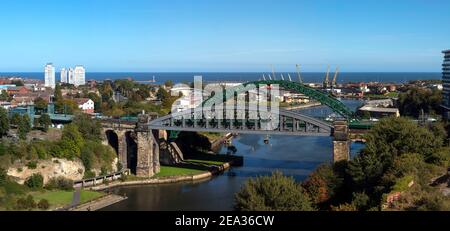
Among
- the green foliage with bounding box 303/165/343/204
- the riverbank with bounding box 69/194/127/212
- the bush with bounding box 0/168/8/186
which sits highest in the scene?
the green foliage with bounding box 303/165/343/204

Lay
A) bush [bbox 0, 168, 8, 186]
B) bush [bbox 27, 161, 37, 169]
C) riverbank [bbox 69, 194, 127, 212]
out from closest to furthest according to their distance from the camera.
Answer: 1. riverbank [bbox 69, 194, 127, 212]
2. bush [bbox 0, 168, 8, 186]
3. bush [bbox 27, 161, 37, 169]

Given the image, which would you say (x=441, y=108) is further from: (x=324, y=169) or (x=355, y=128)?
(x=324, y=169)

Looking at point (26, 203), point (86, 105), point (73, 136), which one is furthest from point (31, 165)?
point (86, 105)

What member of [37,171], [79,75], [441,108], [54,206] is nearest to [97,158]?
[37,171]

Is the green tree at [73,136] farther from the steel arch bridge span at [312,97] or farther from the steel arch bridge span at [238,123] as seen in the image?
the steel arch bridge span at [312,97]

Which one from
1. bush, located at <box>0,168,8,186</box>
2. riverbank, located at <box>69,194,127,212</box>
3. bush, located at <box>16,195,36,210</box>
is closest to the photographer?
bush, located at <box>16,195,36,210</box>

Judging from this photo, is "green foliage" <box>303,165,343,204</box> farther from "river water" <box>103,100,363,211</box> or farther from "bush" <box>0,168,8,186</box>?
"bush" <box>0,168,8,186</box>

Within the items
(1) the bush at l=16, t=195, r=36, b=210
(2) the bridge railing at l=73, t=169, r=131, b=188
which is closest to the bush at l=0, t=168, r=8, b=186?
(1) the bush at l=16, t=195, r=36, b=210
